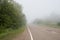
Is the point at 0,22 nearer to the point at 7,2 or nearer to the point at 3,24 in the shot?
the point at 3,24

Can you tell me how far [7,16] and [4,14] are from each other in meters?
0.84

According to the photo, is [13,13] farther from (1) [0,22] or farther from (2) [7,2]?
(1) [0,22]

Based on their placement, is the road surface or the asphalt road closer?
the asphalt road

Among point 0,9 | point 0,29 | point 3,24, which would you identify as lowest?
point 0,29

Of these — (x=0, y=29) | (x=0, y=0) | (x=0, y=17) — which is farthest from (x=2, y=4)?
(x=0, y=29)

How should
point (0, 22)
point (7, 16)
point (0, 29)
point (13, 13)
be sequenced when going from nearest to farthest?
point (0, 29), point (0, 22), point (7, 16), point (13, 13)

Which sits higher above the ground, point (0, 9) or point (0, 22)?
point (0, 9)

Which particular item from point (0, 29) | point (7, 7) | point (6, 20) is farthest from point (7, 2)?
point (0, 29)

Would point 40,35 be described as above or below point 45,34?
below

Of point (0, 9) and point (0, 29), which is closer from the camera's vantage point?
point (0, 29)

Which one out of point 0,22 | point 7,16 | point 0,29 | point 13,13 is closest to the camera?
point 0,29

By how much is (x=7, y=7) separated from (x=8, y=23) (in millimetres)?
2611

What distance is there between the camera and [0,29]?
22.7 meters

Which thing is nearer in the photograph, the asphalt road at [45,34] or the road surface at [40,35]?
the asphalt road at [45,34]
